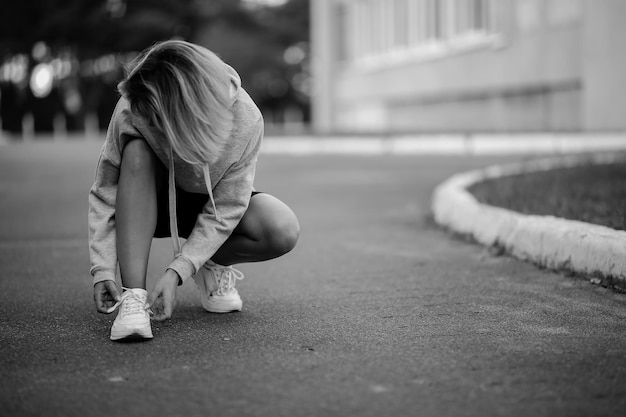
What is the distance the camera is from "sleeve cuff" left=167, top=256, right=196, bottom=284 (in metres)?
3.50

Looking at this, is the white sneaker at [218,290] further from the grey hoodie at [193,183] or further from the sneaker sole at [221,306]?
the grey hoodie at [193,183]

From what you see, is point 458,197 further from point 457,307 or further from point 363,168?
point 363,168

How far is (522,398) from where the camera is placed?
8.44ft

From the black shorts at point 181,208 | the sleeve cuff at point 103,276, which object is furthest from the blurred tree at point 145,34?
the sleeve cuff at point 103,276

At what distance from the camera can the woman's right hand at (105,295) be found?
11.4ft

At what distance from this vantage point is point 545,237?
5.11m

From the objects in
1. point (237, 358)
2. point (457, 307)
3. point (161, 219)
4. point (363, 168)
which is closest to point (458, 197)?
point (457, 307)

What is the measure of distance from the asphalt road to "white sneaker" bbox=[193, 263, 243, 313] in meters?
0.06

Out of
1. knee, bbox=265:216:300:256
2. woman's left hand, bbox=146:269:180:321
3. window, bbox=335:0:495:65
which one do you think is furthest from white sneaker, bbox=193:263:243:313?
window, bbox=335:0:495:65

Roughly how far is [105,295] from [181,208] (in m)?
0.53

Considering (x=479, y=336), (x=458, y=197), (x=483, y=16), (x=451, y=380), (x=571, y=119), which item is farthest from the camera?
(x=483, y=16)

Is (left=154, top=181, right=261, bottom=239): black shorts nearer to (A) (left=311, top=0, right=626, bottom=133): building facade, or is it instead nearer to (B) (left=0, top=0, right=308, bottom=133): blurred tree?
(A) (left=311, top=0, right=626, bottom=133): building facade

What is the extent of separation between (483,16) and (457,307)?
22.3 m

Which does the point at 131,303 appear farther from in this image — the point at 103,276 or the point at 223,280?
the point at 223,280
